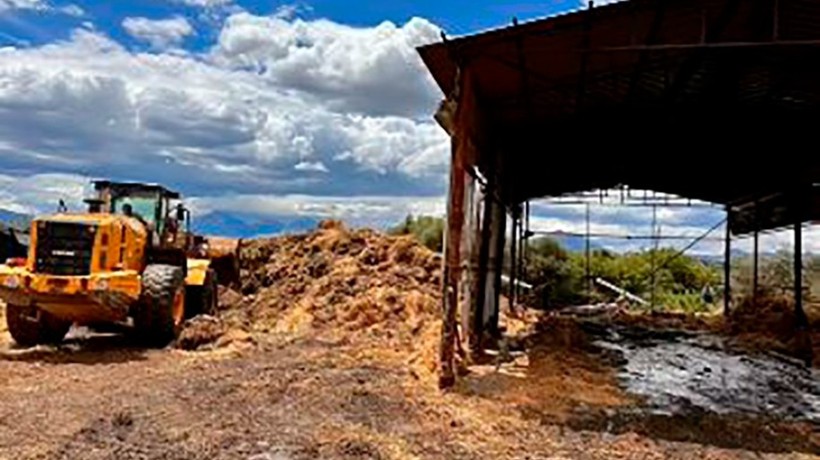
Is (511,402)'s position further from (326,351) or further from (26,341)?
(26,341)

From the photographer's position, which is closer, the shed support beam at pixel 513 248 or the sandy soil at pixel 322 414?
the sandy soil at pixel 322 414

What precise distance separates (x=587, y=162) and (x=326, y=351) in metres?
9.90

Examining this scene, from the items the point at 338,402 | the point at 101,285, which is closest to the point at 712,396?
the point at 338,402

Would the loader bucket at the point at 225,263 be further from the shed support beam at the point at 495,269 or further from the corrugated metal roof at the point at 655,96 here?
the corrugated metal roof at the point at 655,96

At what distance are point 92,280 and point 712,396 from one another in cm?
797

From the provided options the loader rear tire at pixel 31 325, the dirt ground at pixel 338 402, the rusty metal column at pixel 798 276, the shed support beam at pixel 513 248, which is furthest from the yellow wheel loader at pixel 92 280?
the rusty metal column at pixel 798 276

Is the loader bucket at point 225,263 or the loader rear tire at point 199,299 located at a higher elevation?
the loader bucket at point 225,263

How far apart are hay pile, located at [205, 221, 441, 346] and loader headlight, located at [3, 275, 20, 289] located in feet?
13.2

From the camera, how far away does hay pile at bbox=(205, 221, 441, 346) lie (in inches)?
597

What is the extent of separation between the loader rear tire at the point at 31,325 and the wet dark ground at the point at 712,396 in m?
8.18

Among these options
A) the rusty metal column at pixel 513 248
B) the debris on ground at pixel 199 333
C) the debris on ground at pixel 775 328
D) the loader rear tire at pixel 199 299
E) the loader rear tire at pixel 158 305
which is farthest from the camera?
the rusty metal column at pixel 513 248

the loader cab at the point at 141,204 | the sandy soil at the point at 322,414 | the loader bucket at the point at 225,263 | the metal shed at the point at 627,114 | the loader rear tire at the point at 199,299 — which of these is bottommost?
the sandy soil at the point at 322,414

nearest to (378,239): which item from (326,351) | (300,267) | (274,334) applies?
(300,267)

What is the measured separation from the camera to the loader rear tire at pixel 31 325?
42.3 ft
